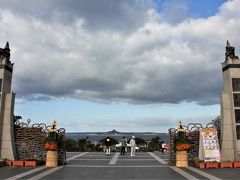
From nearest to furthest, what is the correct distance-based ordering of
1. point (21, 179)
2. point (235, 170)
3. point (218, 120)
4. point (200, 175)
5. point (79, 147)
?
point (21, 179) < point (200, 175) < point (235, 170) < point (218, 120) < point (79, 147)

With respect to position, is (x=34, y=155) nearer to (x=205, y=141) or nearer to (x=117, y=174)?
(x=117, y=174)

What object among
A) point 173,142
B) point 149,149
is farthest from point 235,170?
point 149,149

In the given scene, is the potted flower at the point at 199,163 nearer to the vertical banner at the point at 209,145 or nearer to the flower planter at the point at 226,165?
the vertical banner at the point at 209,145

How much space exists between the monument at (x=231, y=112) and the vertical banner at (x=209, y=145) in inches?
20.3

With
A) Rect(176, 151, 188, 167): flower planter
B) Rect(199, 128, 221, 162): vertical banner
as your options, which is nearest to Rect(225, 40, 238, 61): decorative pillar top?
Rect(199, 128, 221, 162): vertical banner

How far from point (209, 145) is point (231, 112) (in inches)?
78.7

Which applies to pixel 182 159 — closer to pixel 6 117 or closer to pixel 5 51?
pixel 6 117

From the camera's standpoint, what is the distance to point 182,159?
18875 mm

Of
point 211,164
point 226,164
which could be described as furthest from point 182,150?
point 226,164

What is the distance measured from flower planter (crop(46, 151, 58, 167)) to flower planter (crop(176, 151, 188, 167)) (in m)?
6.04

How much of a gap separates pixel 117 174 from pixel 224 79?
8.29 meters

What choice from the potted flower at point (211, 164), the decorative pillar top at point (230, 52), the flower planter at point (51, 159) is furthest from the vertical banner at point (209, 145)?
the flower planter at point (51, 159)

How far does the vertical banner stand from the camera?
1841 cm

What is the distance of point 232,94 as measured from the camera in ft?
62.5
